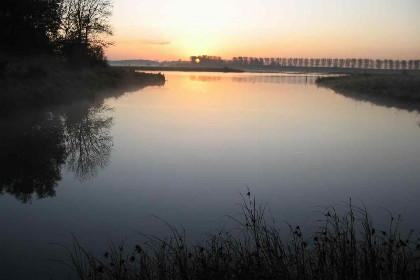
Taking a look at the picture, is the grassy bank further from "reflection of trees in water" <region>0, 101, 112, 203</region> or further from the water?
the water

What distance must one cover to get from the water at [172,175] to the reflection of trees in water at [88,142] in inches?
2.2

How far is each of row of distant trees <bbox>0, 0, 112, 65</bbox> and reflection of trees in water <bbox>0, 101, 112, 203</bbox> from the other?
1466 centimetres

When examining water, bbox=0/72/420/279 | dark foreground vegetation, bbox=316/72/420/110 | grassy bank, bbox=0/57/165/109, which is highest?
grassy bank, bbox=0/57/165/109

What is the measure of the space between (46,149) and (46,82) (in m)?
18.8

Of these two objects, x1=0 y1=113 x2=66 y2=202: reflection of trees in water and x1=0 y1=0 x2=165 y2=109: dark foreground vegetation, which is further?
x1=0 y1=0 x2=165 y2=109: dark foreground vegetation

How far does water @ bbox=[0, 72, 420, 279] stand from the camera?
25.3 ft

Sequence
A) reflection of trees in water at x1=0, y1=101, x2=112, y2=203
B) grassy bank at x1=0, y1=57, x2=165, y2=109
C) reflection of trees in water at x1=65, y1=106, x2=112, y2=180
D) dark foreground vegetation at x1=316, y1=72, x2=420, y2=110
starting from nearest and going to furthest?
reflection of trees in water at x1=0, y1=101, x2=112, y2=203
reflection of trees in water at x1=65, y1=106, x2=112, y2=180
grassy bank at x1=0, y1=57, x2=165, y2=109
dark foreground vegetation at x1=316, y1=72, x2=420, y2=110

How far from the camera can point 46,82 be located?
3134 centimetres

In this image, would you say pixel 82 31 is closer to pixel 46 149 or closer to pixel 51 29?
pixel 51 29

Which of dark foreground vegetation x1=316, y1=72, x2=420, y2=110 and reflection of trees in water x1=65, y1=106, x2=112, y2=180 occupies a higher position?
dark foreground vegetation x1=316, y1=72, x2=420, y2=110

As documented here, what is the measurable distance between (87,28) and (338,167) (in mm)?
48119

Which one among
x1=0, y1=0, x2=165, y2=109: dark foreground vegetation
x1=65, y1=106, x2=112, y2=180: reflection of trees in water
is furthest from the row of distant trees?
x1=65, y1=106, x2=112, y2=180: reflection of trees in water

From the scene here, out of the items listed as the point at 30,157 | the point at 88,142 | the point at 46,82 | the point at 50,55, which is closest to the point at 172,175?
the point at 30,157

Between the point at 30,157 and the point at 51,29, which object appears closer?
the point at 30,157
